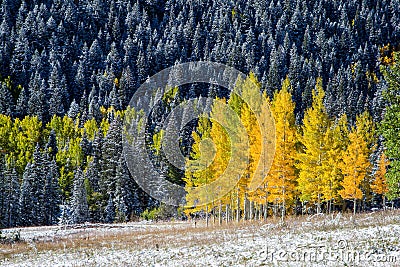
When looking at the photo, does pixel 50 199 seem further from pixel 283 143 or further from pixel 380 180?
pixel 283 143

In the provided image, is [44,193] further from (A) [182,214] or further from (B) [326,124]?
(B) [326,124]

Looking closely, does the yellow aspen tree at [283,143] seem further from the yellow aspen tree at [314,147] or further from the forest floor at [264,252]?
the forest floor at [264,252]

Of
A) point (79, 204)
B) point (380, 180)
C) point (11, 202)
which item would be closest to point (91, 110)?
point (11, 202)

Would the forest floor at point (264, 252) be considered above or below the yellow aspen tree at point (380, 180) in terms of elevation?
below

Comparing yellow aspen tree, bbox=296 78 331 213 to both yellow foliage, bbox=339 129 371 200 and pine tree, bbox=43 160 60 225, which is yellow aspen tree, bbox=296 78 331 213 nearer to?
yellow foliage, bbox=339 129 371 200

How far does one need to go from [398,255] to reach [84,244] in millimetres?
19967

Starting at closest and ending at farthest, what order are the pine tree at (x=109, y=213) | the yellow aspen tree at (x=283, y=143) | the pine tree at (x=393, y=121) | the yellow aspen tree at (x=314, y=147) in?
the pine tree at (x=393, y=121) → the yellow aspen tree at (x=283, y=143) → the yellow aspen tree at (x=314, y=147) → the pine tree at (x=109, y=213)

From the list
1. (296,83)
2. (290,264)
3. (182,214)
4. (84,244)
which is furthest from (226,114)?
(296,83)

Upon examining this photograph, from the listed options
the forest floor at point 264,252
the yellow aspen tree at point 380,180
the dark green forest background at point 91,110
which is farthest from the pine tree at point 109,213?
the forest floor at point 264,252

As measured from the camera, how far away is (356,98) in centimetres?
14588

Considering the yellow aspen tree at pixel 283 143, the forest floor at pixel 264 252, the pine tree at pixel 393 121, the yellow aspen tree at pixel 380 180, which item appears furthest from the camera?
the yellow aspen tree at pixel 380 180

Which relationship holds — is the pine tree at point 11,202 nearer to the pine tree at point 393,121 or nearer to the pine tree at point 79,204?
the pine tree at point 79,204

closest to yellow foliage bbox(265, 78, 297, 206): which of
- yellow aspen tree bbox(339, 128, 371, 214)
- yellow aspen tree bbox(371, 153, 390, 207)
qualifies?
yellow aspen tree bbox(339, 128, 371, 214)

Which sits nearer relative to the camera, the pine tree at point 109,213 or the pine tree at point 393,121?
the pine tree at point 393,121
